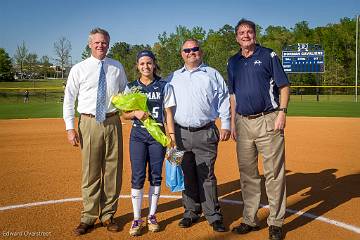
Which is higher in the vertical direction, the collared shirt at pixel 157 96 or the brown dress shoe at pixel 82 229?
the collared shirt at pixel 157 96

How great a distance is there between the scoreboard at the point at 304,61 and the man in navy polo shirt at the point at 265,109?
97.7ft

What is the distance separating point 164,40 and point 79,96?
54.3 metres

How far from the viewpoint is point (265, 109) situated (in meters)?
4.59

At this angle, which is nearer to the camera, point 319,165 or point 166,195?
point 166,195

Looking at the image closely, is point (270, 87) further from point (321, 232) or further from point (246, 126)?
Result: point (321, 232)

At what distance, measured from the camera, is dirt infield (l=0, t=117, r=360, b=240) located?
4.66 meters

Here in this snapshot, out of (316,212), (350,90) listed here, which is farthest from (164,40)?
(316,212)

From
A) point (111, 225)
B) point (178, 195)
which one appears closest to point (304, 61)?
point (178, 195)

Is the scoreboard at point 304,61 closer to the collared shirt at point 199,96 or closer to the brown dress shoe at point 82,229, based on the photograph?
the collared shirt at point 199,96

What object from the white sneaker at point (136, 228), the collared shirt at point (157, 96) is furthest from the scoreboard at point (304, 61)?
the white sneaker at point (136, 228)

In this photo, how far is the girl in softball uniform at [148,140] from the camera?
4.68 meters

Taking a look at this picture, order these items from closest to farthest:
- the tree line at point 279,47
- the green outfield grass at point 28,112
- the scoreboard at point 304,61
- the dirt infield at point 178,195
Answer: the dirt infield at point 178,195 → the green outfield grass at point 28,112 → the scoreboard at point 304,61 → the tree line at point 279,47

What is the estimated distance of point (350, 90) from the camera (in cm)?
4847

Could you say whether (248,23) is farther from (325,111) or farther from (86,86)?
(325,111)
